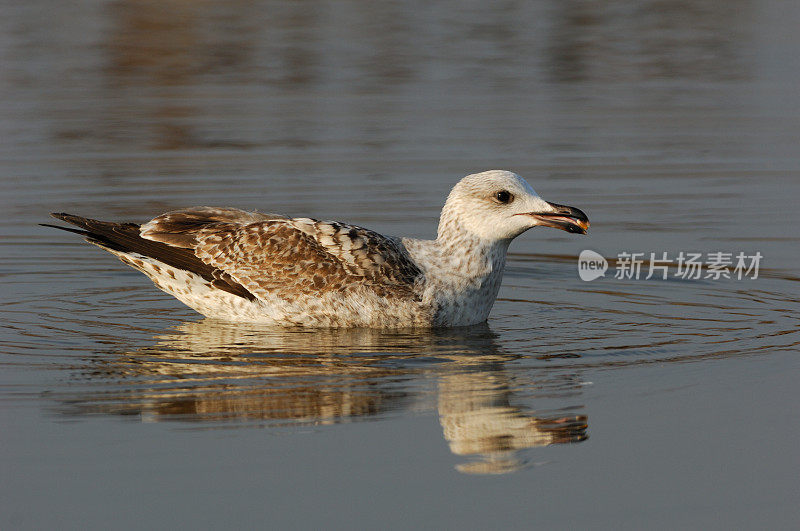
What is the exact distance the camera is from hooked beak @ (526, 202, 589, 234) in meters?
11.2

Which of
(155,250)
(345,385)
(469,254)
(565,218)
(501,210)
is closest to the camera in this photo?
(345,385)

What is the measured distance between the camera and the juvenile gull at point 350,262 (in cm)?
1138


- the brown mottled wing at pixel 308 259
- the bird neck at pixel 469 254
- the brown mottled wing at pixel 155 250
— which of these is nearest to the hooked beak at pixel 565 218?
the bird neck at pixel 469 254

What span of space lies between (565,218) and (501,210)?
0.50 meters

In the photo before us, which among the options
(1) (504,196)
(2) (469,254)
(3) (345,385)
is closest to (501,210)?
(1) (504,196)

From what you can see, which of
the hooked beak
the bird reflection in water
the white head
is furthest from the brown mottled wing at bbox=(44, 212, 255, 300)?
the hooked beak

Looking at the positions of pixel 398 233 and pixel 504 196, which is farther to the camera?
pixel 398 233

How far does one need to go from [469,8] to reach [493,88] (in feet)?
36.2

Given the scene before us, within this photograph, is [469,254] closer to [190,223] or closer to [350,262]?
[350,262]

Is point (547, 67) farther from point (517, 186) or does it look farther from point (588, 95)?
point (517, 186)

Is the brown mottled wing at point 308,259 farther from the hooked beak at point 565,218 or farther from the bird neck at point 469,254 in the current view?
the hooked beak at point 565,218

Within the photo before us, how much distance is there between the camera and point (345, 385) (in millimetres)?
9430

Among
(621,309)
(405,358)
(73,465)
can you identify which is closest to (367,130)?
(621,309)

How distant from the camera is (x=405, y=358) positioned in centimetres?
1028
